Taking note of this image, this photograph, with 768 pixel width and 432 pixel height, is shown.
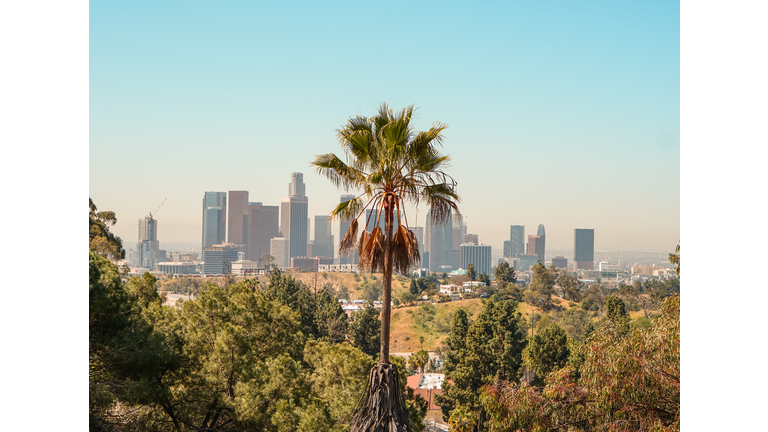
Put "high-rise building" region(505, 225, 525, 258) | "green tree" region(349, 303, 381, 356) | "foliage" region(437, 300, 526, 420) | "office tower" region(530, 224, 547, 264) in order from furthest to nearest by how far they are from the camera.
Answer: "office tower" region(530, 224, 547, 264), "high-rise building" region(505, 225, 525, 258), "green tree" region(349, 303, 381, 356), "foliage" region(437, 300, 526, 420)

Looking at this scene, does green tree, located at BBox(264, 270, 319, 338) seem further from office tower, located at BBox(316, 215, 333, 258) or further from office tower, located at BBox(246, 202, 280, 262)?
office tower, located at BBox(316, 215, 333, 258)

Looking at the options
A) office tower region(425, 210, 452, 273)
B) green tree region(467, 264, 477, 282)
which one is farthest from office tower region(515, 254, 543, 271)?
green tree region(467, 264, 477, 282)

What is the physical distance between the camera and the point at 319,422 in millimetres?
4832

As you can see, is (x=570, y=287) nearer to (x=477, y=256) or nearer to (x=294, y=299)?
(x=294, y=299)

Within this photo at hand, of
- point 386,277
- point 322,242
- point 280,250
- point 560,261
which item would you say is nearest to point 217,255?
point 280,250

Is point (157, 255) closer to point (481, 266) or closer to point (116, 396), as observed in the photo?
point (481, 266)

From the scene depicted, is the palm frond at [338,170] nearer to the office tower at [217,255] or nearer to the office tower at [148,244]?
the office tower at [148,244]

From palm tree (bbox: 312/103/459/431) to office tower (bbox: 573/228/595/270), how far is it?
111196 mm

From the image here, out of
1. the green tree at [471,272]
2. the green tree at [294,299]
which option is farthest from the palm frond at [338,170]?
the green tree at [471,272]

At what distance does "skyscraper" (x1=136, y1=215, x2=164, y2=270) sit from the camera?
322 ft

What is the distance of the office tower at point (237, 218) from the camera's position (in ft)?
416

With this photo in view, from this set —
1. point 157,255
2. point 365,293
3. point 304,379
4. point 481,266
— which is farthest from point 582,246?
point 304,379

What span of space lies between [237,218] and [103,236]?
113444 millimetres
